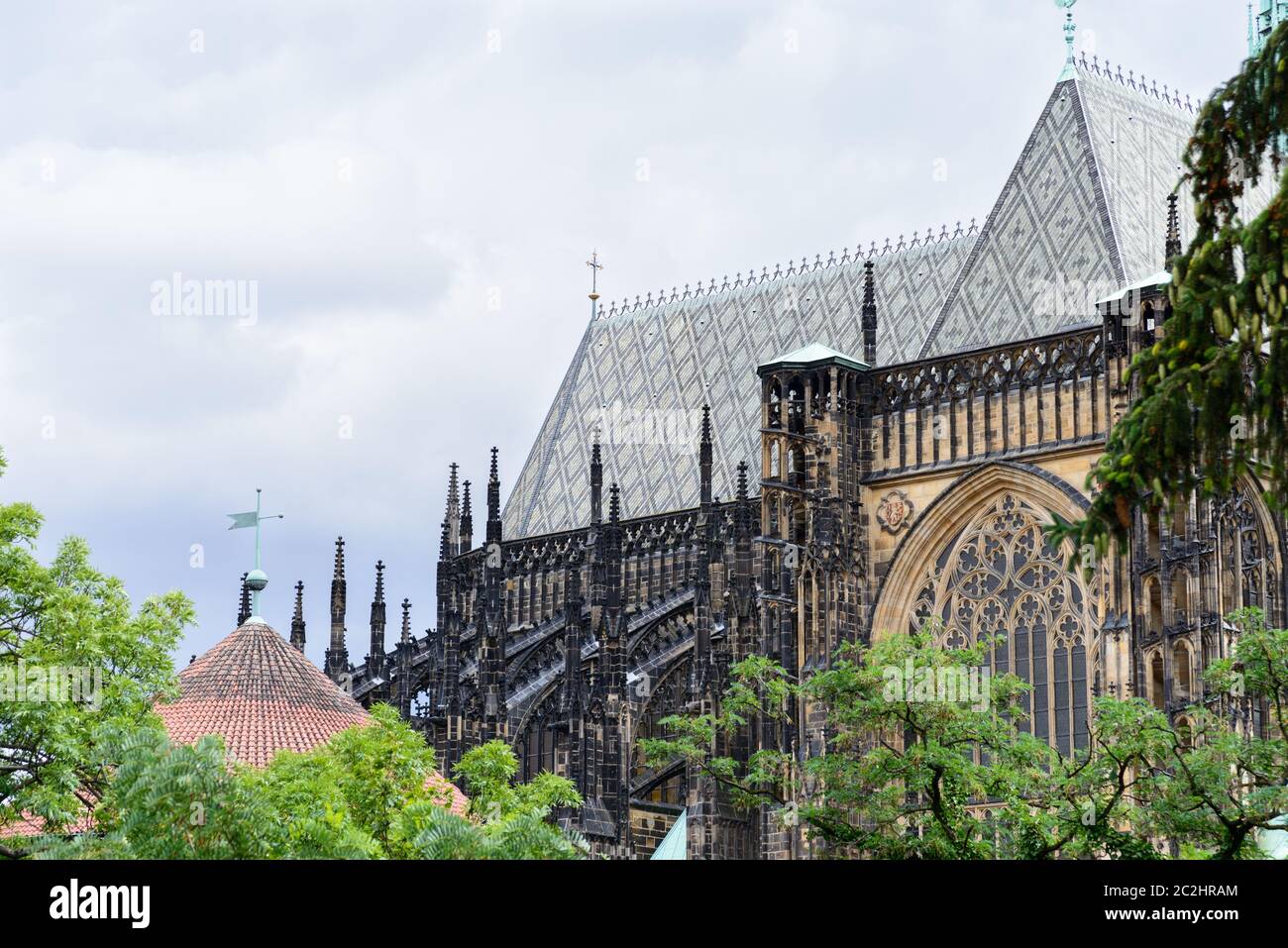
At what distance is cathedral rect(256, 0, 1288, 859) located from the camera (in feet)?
114

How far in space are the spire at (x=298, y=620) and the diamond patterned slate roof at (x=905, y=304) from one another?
4.53 meters

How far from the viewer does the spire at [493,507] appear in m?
47.9

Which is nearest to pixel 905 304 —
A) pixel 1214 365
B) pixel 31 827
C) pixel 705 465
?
pixel 705 465

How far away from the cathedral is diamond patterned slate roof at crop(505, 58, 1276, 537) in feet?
0.23

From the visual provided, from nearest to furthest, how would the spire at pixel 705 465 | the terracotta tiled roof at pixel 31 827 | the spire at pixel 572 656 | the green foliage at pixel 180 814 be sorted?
the green foliage at pixel 180 814 → the terracotta tiled roof at pixel 31 827 → the spire at pixel 572 656 → the spire at pixel 705 465

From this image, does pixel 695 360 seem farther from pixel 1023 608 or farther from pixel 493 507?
pixel 1023 608

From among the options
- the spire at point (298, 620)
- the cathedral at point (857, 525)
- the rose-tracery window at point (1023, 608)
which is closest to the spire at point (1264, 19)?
the cathedral at point (857, 525)

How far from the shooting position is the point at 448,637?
46.2 meters

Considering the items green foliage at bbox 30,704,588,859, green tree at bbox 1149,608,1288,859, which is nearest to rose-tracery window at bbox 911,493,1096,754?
green tree at bbox 1149,608,1288,859

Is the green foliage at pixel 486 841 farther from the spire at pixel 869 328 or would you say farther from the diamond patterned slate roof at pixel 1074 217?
the diamond patterned slate roof at pixel 1074 217

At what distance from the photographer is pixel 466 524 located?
49250 mm
